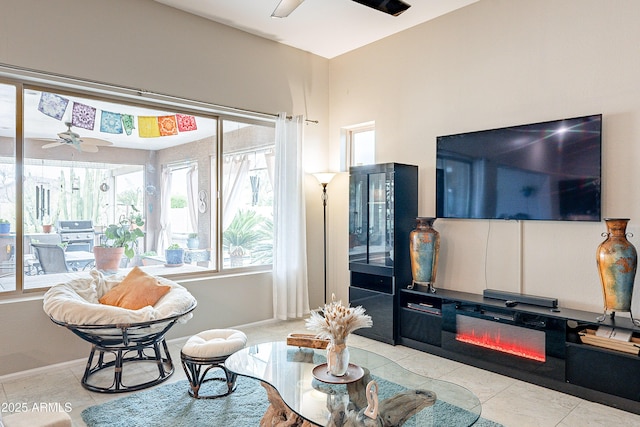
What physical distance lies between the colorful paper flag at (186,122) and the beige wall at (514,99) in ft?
6.46

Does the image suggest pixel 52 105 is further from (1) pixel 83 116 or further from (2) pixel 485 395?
(2) pixel 485 395

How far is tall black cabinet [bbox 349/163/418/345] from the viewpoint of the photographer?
404 centimetres

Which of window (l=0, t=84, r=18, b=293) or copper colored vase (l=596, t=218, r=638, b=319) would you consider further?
window (l=0, t=84, r=18, b=293)

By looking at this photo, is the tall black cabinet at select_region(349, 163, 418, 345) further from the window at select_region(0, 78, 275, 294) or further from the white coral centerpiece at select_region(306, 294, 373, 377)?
the white coral centerpiece at select_region(306, 294, 373, 377)

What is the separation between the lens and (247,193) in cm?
471

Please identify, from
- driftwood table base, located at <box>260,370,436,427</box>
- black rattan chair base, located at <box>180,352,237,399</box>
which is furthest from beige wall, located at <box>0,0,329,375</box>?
driftwood table base, located at <box>260,370,436,427</box>

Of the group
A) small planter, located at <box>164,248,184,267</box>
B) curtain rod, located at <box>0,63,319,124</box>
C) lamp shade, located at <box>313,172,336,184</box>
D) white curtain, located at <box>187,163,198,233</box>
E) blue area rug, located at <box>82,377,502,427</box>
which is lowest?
blue area rug, located at <box>82,377,502,427</box>

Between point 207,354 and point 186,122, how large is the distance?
2.53m

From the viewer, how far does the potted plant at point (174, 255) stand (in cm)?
416

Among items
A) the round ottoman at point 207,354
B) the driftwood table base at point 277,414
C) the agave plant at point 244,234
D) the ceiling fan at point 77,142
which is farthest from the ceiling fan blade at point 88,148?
the driftwood table base at point 277,414

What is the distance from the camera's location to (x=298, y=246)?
189 inches

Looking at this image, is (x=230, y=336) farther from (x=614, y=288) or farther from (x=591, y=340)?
(x=614, y=288)

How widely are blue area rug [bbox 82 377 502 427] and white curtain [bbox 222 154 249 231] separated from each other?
6.59 feet

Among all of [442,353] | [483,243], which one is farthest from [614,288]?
[442,353]
